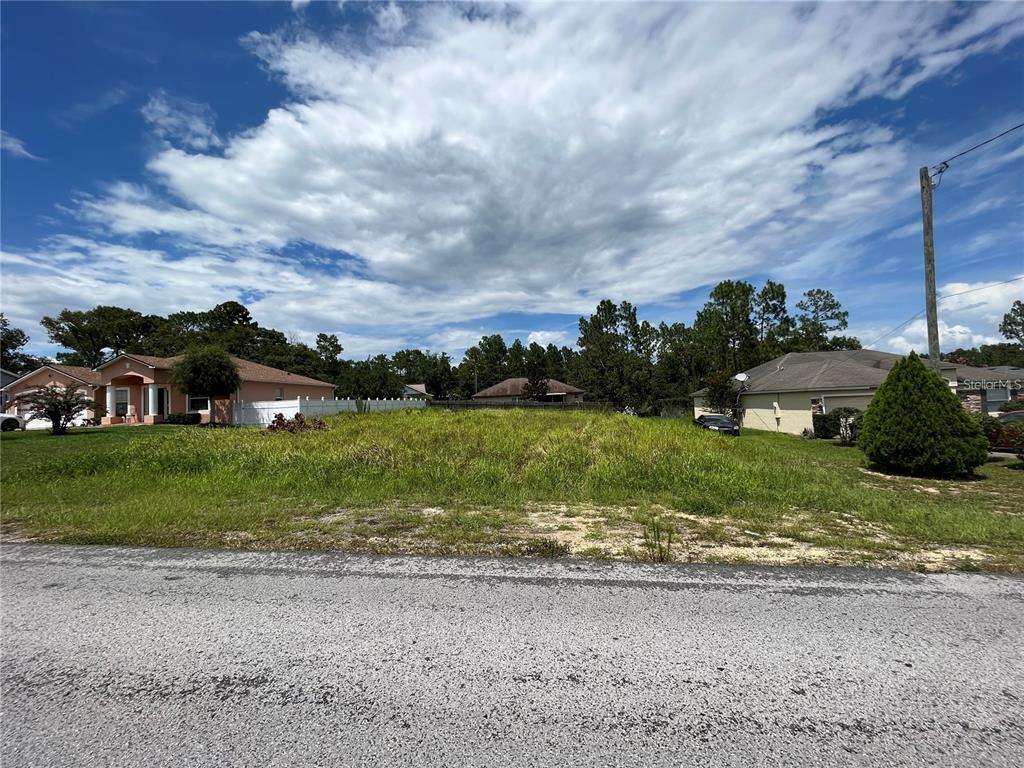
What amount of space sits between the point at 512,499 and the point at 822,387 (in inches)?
889

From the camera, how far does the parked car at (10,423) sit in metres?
23.0

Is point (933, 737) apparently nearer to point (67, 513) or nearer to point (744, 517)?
point (744, 517)

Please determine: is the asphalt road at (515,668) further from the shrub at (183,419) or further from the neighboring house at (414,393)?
the neighboring house at (414,393)

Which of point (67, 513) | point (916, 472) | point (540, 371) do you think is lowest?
point (916, 472)

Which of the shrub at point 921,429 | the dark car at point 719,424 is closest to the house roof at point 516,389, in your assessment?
the dark car at point 719,424

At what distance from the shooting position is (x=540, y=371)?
205 feet

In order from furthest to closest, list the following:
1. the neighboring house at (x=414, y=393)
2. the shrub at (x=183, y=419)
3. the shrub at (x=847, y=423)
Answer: the neighboring house at (x=414, y=393)
the shrub at (x=183, y=419)
the shrub at (x=847, y=423)

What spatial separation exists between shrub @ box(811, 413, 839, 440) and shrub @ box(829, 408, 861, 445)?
0.14 metres

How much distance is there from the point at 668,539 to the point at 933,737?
2.90m

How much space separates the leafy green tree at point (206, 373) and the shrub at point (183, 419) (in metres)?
0.70

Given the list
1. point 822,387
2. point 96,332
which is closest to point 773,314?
point 822,387

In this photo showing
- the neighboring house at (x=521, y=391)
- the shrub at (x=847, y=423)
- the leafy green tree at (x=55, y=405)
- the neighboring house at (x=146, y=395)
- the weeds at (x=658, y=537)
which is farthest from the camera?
the neighboring house at (x=521, y=391)

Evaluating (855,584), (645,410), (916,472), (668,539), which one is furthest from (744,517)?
(645,410)

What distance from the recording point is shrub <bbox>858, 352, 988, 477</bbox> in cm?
1055
